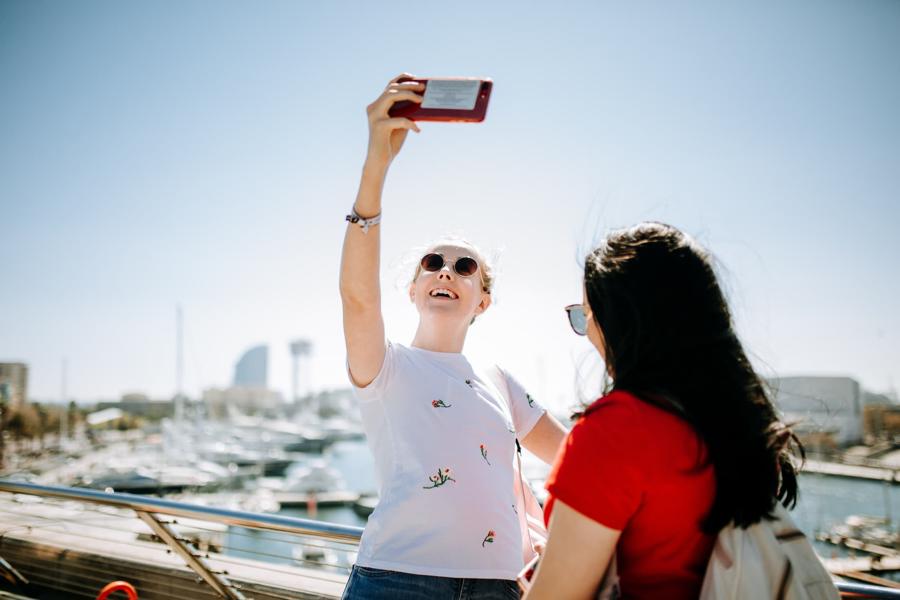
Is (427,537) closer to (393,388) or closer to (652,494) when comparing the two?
(393,388)

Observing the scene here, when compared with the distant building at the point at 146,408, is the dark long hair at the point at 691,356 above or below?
above

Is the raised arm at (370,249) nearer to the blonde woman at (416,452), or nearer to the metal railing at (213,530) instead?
the blonde woman at (416,452)

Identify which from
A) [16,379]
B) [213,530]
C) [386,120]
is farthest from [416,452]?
[16,379]

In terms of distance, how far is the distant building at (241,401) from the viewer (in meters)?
85.0

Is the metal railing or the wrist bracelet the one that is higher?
the wrist bracelet

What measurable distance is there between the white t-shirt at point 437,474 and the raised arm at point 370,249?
12cm

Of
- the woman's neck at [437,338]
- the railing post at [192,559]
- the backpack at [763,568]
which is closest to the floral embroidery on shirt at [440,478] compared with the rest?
the woman's neck at [437,338]

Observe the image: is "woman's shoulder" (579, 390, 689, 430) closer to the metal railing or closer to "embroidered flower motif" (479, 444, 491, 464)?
"embroidered flower motif" (479, 444, 491, 464)

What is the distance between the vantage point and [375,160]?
4.92 feet

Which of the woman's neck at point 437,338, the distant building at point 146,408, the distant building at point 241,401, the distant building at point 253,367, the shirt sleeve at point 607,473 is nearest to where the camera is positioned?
the shirt sleeve at point 607,473

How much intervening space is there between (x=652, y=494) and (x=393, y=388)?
0.93 metres

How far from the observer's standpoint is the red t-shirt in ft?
3.16

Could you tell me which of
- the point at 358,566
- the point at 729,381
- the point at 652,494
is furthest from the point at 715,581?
the point at 358,566

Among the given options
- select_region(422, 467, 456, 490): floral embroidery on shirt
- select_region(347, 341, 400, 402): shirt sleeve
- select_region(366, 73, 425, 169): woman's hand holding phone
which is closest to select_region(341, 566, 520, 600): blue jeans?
select_region(422, 467, 456, 490): floral embroidery on shirt
